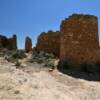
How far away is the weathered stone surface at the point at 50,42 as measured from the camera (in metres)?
16.5

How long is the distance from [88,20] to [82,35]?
1.09 m

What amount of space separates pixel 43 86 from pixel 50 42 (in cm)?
860

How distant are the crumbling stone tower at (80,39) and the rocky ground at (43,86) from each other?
1.98 meters

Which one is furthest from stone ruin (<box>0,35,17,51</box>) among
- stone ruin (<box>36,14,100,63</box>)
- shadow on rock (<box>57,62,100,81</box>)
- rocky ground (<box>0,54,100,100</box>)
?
rocky ground (<box>0,54,100,100</box>)

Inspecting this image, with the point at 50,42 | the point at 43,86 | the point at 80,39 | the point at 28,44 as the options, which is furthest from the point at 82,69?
the point at 28,44

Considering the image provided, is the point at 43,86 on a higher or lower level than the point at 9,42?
lower

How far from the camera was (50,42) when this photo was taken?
Result: 16797 millimetres

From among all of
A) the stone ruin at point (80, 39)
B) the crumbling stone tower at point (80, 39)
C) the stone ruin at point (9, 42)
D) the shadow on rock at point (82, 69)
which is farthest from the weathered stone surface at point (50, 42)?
the stone ruin at point (9, 42)

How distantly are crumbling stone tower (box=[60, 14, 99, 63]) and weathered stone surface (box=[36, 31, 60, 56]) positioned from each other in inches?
145

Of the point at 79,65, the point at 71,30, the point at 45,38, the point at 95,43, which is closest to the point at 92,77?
the point at 79,65

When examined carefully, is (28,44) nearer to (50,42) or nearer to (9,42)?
(9,42)

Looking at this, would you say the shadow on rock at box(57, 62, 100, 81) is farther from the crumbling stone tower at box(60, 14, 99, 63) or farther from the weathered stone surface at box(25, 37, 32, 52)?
the weathered stone surface at box(25, 37, 32, 52)

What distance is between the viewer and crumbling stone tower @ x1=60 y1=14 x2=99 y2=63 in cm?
1212

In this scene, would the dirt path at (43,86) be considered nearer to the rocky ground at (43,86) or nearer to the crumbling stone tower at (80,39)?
the rocky ground at (43,86)
